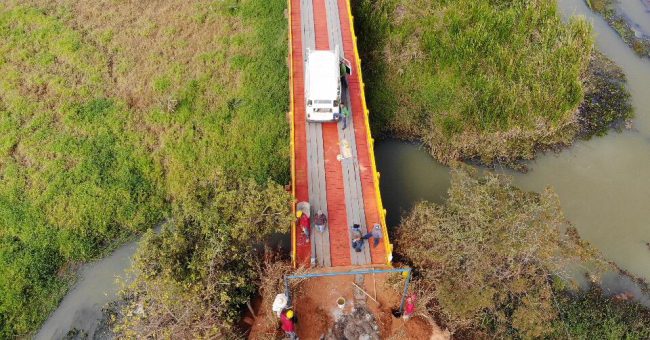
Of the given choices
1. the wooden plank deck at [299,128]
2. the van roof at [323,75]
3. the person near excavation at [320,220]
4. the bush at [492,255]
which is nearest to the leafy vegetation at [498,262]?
the bush at [492,255]

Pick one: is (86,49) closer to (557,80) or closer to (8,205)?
(8,205)

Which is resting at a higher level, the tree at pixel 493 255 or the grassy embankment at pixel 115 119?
the grassy embankment at pixel 115 119

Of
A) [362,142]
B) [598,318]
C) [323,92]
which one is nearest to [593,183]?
[598,318]

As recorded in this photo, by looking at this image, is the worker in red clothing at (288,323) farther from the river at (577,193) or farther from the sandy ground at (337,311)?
the river at (577,193)

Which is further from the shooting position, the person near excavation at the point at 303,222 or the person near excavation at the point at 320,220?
the person near excavation at the point at 303,222

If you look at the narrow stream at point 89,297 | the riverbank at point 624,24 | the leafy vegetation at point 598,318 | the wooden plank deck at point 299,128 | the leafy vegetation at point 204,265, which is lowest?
the leafy vegetation at point 598,318

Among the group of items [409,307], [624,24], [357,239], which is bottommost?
[409,307]

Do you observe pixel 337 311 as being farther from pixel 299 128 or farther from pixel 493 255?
pixel 299 128
